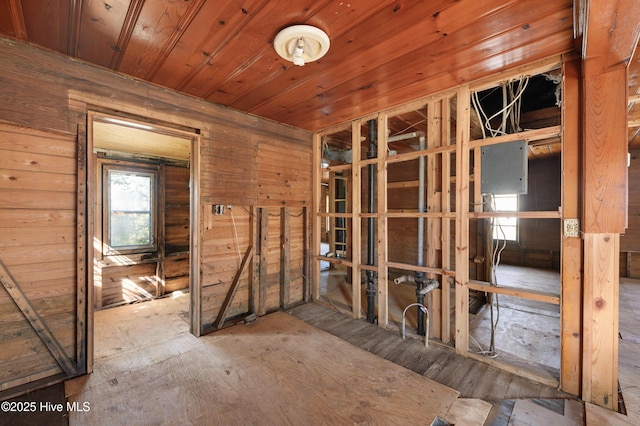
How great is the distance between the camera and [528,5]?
146cm

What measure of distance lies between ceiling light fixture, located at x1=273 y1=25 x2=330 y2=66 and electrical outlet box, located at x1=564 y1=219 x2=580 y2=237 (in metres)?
2.07

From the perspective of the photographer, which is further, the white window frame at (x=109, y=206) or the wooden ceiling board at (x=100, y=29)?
the white window frame at (x=109, y=206)

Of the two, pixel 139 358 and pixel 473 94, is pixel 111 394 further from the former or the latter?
pixel 473 94

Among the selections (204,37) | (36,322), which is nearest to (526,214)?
(204,37)

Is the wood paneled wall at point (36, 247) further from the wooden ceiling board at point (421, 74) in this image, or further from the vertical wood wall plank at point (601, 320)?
the vertical wood wall plank at point (601, 320)

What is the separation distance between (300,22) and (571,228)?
2289 millimetres

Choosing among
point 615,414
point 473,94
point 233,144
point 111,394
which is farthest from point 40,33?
point 615,414

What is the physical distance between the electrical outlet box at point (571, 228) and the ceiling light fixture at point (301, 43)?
207 centimetres

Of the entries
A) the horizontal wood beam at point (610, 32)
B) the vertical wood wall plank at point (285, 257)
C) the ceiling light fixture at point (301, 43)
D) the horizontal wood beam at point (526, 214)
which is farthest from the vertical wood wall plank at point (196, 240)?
the horizontal wood beam at point (610, 32)

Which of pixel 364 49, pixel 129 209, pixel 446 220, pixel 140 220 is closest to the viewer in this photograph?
pixel 364 49

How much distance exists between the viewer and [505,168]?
7.06 ft

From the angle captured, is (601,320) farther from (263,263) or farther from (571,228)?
(263,263)

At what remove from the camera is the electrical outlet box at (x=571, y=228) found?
184 cm

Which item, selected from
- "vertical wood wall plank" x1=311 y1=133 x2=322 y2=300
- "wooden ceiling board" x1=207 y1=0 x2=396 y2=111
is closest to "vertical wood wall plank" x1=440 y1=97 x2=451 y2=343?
"wooden ceiling board" x1=207 y1=0 x2=396 y2=111
